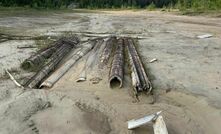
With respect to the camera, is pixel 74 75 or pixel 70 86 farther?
pixel 74 75

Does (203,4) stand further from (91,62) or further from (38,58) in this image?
(38,58)

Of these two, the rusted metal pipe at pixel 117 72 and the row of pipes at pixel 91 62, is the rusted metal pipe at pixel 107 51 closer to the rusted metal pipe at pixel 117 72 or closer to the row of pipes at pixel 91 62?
the row of pipes at pixel 91 62

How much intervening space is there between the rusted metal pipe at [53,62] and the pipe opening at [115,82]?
1.73 m

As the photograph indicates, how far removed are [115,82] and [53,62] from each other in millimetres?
2371

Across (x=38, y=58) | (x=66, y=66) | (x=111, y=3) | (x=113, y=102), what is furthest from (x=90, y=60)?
(x=111, y=3)

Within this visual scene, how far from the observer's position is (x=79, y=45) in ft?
44.2

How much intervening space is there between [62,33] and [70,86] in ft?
28.8

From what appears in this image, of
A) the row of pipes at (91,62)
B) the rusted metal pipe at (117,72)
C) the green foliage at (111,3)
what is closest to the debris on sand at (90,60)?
the row of pipes at (91,62)

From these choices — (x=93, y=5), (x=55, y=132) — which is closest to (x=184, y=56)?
(x=55, y=132)

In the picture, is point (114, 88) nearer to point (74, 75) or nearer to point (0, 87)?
point (74, 75)

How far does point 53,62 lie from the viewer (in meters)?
10.2

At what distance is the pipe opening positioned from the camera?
8.47m

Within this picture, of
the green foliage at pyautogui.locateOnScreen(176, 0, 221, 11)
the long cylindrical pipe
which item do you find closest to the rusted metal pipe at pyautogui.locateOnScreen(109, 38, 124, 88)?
the long cylindrical pipe

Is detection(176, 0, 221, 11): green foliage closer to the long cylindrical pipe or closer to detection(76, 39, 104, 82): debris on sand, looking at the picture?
detection(76, 39, 104, 82): debris on sand
